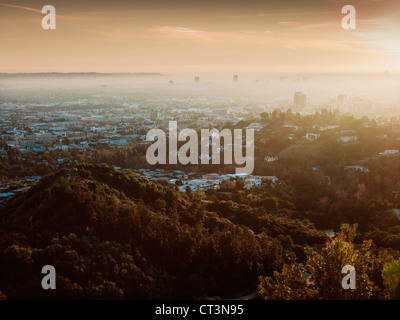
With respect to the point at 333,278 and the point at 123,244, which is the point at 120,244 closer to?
the point at 123,244

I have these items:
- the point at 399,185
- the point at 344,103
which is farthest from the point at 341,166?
the point at 344,103

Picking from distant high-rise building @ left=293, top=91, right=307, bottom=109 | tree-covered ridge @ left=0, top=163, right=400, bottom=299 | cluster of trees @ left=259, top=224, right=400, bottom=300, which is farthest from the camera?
distant high-rise building @ left=293, top=91, right=307, bottom=109

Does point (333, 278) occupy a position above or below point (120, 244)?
above

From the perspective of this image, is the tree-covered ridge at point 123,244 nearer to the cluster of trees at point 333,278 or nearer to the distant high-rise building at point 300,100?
the cluster of trees at point 333,278

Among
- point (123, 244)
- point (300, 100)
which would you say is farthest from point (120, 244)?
point (300, 100)

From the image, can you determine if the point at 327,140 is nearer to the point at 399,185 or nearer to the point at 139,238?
the point at 399,185

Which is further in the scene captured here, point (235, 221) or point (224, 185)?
point (224, 185)

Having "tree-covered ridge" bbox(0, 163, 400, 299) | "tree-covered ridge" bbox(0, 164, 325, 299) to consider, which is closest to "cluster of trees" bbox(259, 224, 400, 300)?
"tree-covered ridge" bbox(0, 163, 400, 299)

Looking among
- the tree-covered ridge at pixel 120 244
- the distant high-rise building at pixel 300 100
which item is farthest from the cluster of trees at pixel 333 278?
the distant high-rise building at pixel 300 100

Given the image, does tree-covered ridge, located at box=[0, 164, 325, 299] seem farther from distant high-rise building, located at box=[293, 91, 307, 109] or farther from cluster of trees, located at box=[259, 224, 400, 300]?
distant high-rise building, located at box=[293, 91, 307, 109]

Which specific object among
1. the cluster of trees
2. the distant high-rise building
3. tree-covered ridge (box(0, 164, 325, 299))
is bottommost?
tree-covered ridge (box(0, 164, 325, 299))

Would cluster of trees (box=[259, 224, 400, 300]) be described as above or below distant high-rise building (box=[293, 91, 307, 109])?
below
